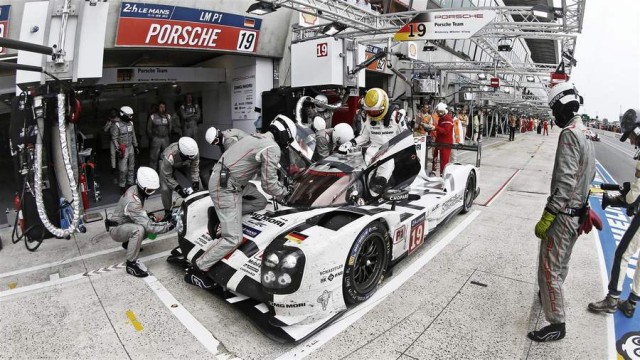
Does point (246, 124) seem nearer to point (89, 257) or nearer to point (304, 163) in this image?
point (304, 163)

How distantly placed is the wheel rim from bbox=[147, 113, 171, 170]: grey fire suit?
276 inches

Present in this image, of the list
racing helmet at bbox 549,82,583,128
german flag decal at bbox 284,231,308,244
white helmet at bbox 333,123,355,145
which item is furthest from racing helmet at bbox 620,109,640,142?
white helmet at bbox 333,123,355,145

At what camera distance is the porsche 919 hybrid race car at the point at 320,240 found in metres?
2.88

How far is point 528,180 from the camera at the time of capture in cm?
966

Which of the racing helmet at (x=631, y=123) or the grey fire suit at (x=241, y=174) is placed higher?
the racing helmet at (x=631, y=123)

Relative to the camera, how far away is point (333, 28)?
29.3 ft

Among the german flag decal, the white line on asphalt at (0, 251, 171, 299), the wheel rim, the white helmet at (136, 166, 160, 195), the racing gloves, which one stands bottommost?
the white line on asphalt at (0, 251, 171, 299)

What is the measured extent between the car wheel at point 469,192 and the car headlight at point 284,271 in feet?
13.3

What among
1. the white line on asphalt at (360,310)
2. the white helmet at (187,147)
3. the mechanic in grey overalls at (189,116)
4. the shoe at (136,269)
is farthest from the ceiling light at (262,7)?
the white line on asphalt at (360,310)

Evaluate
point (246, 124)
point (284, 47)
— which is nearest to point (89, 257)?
point (246, 124)

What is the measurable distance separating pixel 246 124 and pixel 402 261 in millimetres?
7705

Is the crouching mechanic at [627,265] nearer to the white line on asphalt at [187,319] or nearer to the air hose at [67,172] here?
the white line on asphalt at [187,319]

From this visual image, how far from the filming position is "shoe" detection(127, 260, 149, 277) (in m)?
4.07

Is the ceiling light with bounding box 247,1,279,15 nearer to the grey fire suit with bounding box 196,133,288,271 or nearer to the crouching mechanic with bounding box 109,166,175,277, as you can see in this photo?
the crouching mechanic with bounding box 109,166,175,277
